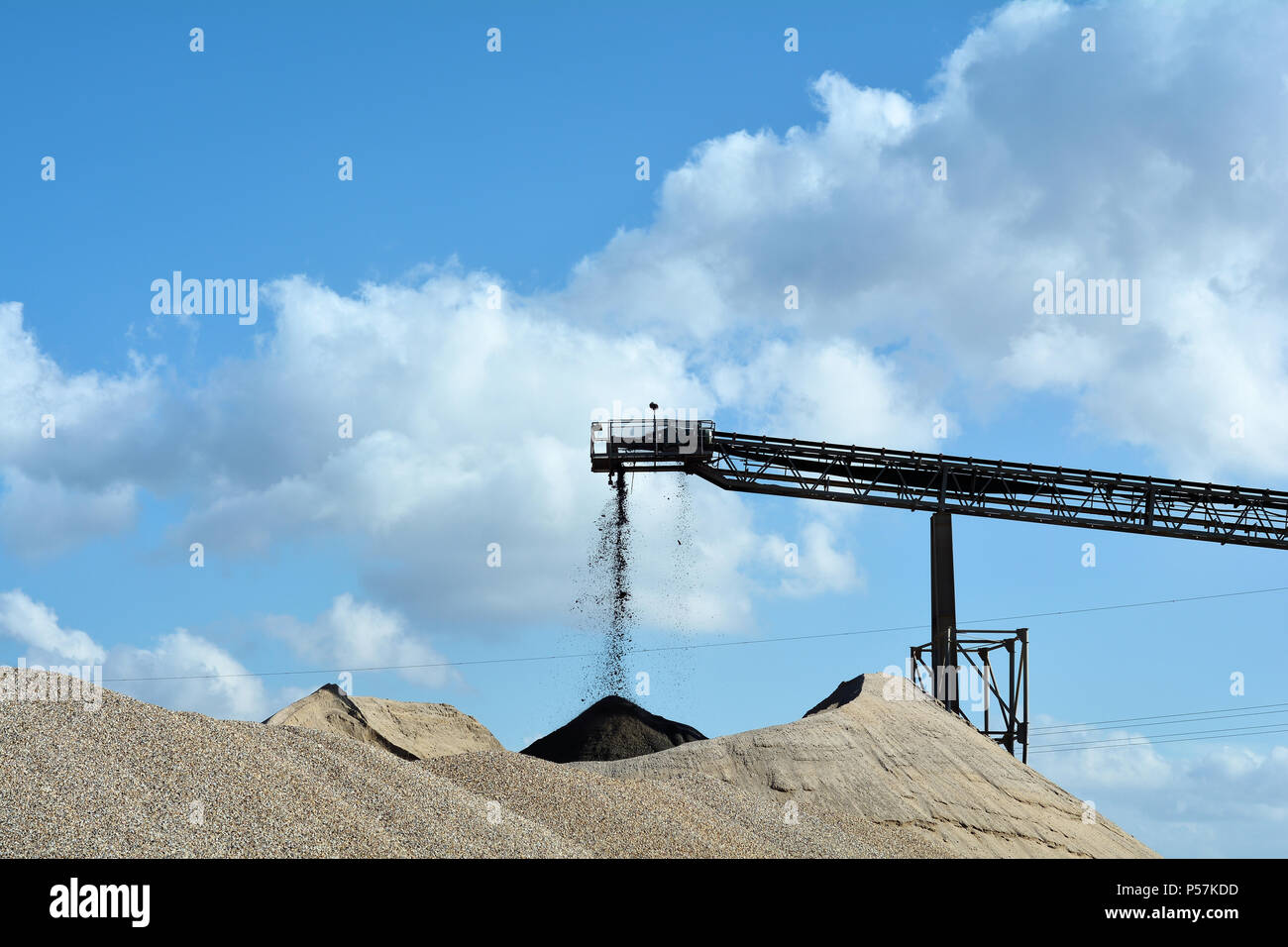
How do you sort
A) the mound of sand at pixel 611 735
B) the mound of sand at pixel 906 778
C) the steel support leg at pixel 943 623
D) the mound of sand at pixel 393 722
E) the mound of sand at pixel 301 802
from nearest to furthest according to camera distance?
the mound of sand at pixel 301 802 < the mound of sand at pixel 906 778 < the steel support leg at pixel 943 623 < the mound of sand at pixel 611 735 < the mound of sand at pixel 393 722

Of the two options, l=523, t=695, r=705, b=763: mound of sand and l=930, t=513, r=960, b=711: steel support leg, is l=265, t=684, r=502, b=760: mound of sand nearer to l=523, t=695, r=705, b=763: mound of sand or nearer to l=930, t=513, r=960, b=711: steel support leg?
l=523, t=695, r=705, b=763: mound of sand

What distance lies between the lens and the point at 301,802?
15.7m

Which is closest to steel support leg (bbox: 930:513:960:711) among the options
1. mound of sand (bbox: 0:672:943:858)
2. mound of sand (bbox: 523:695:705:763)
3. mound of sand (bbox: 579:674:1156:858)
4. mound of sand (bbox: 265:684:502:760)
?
mound of sand (bbox: 579:674:1156:858)

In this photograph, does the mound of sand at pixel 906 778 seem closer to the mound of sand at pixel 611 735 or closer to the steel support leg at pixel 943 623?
the steel support leg at pixel 943 623

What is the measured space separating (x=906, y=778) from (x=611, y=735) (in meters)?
9.14

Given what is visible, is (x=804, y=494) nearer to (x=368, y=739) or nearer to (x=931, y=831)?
(x=931, y=831)

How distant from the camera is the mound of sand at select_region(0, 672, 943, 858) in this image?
14047 millimetres

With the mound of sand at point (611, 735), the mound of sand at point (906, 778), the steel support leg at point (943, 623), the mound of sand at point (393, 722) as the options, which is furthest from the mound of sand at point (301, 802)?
the mound of sand at point (393, 722)

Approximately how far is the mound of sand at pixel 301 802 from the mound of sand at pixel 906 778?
2.37 meters

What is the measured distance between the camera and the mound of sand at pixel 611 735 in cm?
3109

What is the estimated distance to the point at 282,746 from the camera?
17.9 m
